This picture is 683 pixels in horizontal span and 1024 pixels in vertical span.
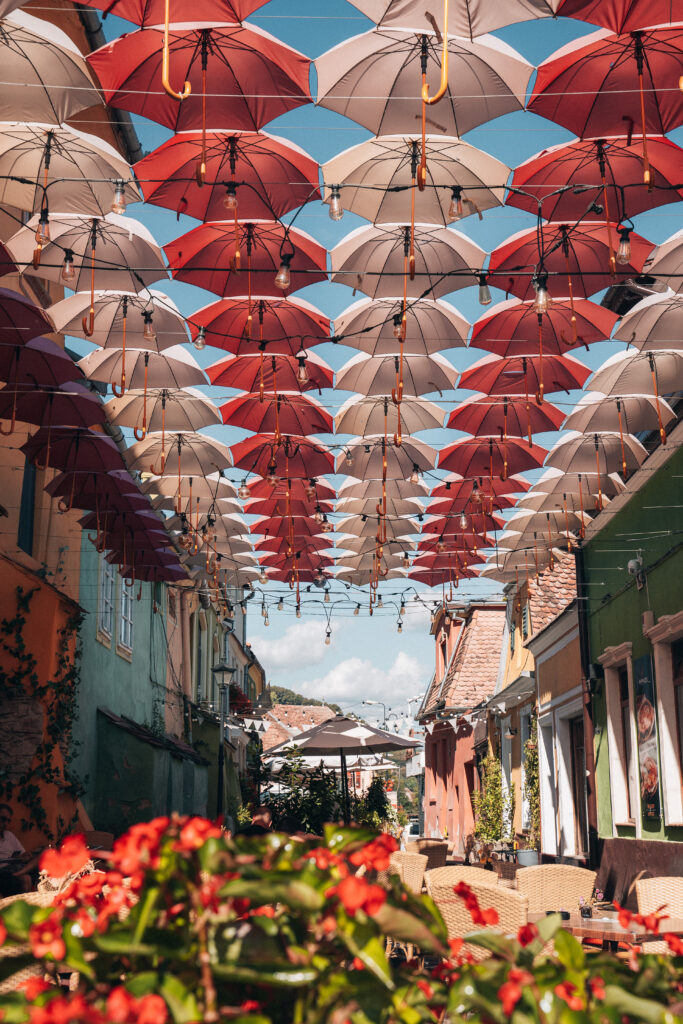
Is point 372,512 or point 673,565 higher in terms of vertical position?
point 372,512

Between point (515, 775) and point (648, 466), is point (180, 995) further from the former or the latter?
point (515, 775)

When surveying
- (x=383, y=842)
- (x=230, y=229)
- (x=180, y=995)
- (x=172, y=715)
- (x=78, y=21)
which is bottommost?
(x=180, y=995)

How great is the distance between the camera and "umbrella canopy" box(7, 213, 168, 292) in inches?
364

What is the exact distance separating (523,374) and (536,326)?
129 cm

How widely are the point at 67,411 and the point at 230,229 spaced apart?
3.84 meters

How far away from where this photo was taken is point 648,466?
13117 millimetres

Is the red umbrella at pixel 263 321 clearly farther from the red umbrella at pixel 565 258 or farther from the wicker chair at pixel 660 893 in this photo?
the wicker chair at pixel 660 893

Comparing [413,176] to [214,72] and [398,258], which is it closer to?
[398,258]

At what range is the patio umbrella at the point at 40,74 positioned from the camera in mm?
7129

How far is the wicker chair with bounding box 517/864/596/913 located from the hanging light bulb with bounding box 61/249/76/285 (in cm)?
675

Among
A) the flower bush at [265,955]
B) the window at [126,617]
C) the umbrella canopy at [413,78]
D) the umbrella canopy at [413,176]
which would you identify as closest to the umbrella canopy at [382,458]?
the umbrella canopy at [413,176]

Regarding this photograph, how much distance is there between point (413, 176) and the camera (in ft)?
27.0

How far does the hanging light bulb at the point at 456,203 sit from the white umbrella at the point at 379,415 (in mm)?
4872

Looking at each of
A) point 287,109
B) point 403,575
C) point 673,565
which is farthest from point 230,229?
point 403,575
